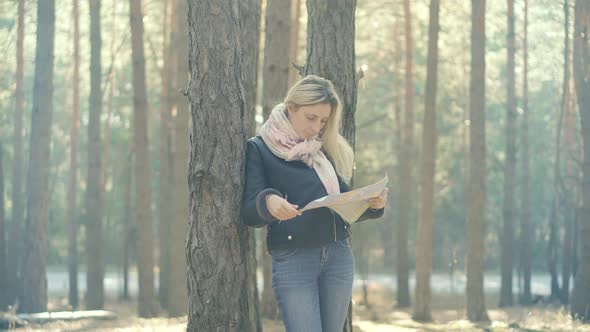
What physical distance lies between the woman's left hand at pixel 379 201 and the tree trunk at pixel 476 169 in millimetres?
13665

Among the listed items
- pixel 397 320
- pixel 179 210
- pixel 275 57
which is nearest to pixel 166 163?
pixel 179 210

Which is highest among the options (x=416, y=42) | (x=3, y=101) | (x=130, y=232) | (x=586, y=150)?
(x=416, y=42)

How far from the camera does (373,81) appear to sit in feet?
105

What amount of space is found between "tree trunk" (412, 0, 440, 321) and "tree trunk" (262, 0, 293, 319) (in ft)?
25.6

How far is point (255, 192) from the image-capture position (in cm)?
482

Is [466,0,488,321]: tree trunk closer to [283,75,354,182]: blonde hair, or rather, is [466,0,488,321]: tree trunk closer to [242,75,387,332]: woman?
[283,75,354,182]: blonde hair

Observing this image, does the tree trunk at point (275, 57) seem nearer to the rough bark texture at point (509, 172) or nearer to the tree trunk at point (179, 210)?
the tree trunk at point (179, 210)

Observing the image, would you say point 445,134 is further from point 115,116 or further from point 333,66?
point 333,66

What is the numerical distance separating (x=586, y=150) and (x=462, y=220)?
29.0 metres

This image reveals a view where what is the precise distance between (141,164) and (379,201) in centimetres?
1422

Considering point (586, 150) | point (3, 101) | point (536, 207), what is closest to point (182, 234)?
point (586, 150)

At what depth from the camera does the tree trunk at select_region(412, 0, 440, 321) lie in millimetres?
19438

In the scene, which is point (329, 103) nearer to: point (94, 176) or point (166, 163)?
point (94, 176)

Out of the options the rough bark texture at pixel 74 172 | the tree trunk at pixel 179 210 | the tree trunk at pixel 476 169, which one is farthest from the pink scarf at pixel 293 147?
the rough bark texture at pixel 74 172
